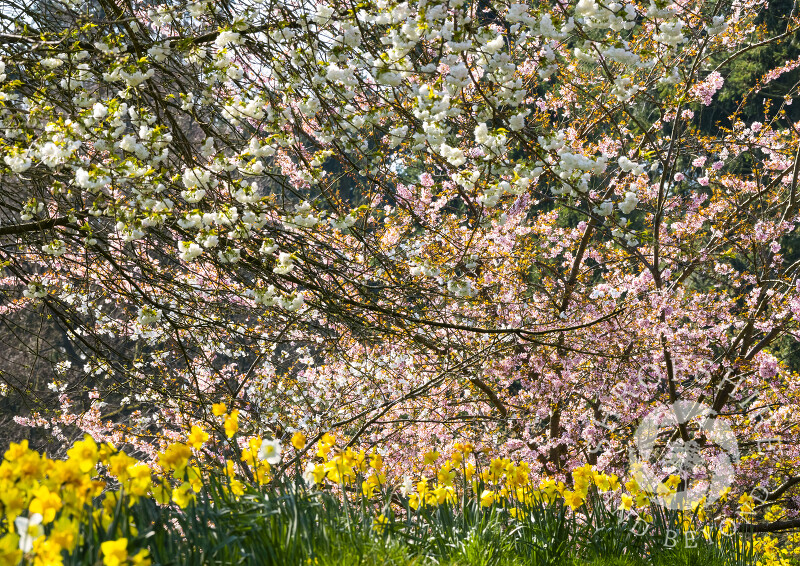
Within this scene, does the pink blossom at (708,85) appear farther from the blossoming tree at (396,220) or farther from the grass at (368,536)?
the grass at (368,536)

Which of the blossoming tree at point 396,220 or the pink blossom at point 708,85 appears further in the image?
the pink blossom at point 708,85

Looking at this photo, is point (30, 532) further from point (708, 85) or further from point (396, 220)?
point (708, 85)

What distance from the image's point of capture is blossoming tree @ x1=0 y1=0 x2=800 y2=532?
300cm

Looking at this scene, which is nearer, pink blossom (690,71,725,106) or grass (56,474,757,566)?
grass (56,474,757,566)

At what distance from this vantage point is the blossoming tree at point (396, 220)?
3.00m

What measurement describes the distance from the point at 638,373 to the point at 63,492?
6.16 meters

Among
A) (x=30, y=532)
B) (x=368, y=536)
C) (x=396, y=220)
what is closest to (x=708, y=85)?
(x=396, y=220)

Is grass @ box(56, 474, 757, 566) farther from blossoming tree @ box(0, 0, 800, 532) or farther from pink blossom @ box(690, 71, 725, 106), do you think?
pink blossom @ box(690, 71, 725, 106)

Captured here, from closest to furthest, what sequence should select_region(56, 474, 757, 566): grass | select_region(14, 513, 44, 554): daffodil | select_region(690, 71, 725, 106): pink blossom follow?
1. select_region(14, 513, 44, 554): daffodil
2. select_region(56, 474, 757, 566): grass
3. select_region(690, 71, 725, 106): pink blossom

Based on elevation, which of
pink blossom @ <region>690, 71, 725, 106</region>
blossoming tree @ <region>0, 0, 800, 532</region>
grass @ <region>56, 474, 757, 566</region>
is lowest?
grass @ <region>56, 474, 757, 566</region>

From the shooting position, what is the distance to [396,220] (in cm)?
843

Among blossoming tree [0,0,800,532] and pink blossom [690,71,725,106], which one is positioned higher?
pink blossom [690,71,725,106]

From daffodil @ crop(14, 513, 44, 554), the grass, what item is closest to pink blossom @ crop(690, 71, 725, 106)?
the grass

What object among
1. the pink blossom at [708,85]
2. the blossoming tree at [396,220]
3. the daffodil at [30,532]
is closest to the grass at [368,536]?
the daffodil at [30,532]
